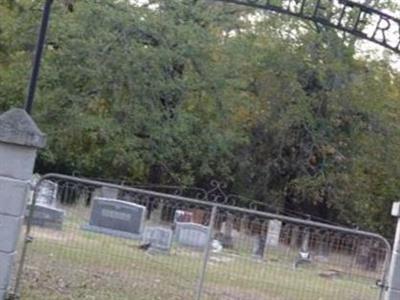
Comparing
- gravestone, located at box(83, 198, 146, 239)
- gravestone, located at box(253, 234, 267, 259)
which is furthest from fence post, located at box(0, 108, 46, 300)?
gravestone, located at box(253, 234, 267, 259)

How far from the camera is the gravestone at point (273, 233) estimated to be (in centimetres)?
1029

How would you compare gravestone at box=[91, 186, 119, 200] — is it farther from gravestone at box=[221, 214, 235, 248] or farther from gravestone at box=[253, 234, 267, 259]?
gravestone at box=[253, 234, 267, 259]

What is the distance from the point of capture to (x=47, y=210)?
10.3 m

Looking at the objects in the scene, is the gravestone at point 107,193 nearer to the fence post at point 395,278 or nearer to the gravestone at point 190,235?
the gravestone at point 190,235

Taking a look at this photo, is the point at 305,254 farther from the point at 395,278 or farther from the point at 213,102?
the point at 213,102

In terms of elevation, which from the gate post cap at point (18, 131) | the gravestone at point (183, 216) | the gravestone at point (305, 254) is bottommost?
the gravestone at point (183, 216)

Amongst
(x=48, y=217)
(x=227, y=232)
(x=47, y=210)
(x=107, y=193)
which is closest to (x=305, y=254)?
(x=227, y=232)

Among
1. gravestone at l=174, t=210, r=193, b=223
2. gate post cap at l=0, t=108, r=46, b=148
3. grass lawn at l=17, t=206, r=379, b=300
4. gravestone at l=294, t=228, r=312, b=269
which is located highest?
gate post cap at l=0, t=108, r=46, b=148

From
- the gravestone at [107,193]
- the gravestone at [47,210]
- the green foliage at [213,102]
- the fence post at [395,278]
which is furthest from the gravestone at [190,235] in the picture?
the green foliage at [213,102]

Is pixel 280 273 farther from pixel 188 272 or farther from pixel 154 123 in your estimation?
pixel 154 123

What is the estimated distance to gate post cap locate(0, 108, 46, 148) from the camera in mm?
7484

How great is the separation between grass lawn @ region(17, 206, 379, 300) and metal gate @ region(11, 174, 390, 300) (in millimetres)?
11

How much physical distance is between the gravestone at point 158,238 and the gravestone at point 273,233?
1.34 meters

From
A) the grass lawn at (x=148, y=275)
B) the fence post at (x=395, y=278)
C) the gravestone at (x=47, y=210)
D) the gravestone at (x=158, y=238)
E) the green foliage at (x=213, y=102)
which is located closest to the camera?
the fence post at (x=395, y=278)
